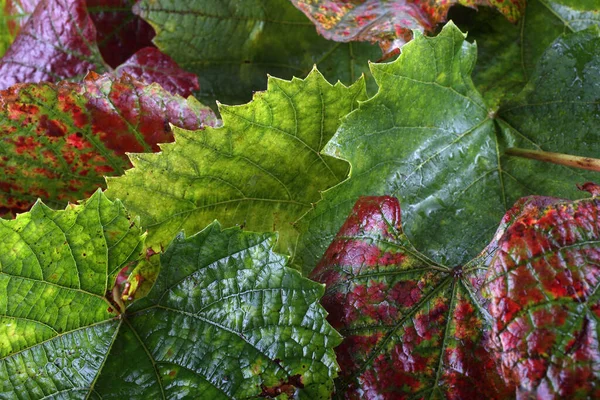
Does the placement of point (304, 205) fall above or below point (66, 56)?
below

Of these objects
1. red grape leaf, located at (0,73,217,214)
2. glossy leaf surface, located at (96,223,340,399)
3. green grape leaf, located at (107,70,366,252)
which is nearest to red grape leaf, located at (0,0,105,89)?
red grape leaf, located at (0,73,217,214)

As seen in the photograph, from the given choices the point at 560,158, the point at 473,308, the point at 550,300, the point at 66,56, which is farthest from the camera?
the point at 66,56

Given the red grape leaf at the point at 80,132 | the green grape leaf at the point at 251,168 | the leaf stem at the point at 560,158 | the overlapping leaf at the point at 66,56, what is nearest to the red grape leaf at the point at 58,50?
the overlapping leaf at the point at 66,56

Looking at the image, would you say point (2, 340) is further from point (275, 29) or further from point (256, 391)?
point (275, 29)

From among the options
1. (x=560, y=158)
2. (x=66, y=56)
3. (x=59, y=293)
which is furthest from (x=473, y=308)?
(x=66, y=56)

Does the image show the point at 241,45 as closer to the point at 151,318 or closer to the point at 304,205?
the point at 304,205

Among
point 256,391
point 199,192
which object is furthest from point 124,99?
point 256,391

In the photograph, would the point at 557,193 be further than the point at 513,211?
Yes
